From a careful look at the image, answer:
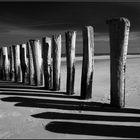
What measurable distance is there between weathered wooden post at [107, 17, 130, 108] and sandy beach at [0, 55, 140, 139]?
250 mm

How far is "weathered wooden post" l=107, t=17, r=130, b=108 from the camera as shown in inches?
191

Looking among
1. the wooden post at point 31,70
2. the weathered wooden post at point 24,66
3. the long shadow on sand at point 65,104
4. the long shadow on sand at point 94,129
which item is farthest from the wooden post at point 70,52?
the weathered wooden post at point 24,66

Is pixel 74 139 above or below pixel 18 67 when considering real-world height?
below

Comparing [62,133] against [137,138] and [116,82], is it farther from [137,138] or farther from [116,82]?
[116,82]

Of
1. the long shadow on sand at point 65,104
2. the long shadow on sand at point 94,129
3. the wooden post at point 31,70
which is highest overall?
the wooden post at point 31,70

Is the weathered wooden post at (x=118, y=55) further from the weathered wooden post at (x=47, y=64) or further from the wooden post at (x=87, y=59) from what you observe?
the weathered wooden post at (x=47, y=64)

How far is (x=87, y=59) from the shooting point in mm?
5797

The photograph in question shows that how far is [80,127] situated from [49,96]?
2.37 metres

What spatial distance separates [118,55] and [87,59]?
38.9 inches

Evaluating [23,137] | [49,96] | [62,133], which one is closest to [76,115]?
[62,133]

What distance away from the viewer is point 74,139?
3549 mm

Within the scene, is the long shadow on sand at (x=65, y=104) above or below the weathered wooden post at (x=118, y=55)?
below

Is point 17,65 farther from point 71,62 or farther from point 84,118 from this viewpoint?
point 84,118

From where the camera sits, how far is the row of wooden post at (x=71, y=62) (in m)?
4.93
